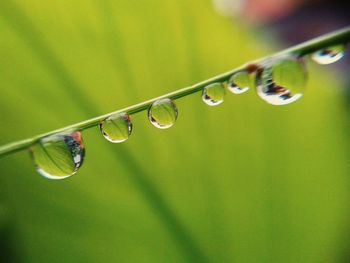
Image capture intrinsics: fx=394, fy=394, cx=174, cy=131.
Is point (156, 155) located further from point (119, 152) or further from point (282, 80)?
point (282, 80)

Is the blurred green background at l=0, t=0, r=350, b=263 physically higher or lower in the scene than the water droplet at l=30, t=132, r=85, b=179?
lower

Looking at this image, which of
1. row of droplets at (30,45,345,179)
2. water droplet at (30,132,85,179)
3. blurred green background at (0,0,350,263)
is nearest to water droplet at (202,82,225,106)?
row of droplets at (30,45,345,179)

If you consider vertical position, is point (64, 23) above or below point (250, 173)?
above

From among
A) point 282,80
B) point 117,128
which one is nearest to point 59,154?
point 117,128

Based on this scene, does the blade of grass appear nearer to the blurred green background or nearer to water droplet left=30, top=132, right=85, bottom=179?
the blurred green background

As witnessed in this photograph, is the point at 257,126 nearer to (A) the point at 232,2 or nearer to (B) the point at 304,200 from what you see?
(B) the point at 304,200

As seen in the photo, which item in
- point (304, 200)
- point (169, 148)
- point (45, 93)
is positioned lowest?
point (304, 200)

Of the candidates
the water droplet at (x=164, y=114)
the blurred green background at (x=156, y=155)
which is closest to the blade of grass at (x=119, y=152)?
the blurred green background at (x=156, y=155)

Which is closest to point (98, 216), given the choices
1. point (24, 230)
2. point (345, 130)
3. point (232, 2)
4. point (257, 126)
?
point (24, 230)
